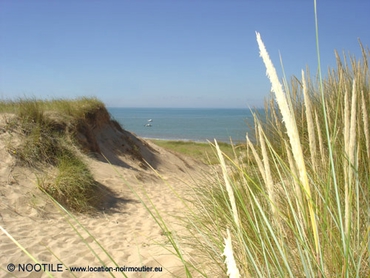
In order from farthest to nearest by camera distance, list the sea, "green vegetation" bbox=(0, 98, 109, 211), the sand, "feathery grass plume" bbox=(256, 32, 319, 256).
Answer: "green vegetation" bbox=(0, 98, 109, 211), the sea, the sand, "feathery grass plume" bbox=(256, 32, 319, 256)

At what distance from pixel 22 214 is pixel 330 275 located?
5.13 m

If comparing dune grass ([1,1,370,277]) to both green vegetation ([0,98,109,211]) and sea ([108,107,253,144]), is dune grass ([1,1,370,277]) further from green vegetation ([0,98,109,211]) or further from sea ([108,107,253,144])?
green vegetation ([0,98,109,211])

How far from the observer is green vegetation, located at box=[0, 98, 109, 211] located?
573 centimetres

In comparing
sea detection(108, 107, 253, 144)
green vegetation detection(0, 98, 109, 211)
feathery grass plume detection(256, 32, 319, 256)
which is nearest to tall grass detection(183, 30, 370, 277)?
feathery grass plume detection(256, 32, 319, 256)

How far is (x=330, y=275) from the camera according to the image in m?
1.32

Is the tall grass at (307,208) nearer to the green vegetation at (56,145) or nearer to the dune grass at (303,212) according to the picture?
the dune grass at (303,212)

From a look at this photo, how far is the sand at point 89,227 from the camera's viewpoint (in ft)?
11.0

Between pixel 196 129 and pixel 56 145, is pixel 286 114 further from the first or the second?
pixel 196 129

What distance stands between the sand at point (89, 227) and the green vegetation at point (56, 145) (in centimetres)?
24

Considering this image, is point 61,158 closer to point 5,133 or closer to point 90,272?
point 5,133

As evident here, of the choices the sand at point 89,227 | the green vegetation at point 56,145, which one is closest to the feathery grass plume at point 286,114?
the sand at point 89,227

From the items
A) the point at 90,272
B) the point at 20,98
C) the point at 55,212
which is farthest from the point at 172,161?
the point at 90,272

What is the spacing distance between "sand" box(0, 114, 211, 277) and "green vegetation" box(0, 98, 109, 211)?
0.24 metres

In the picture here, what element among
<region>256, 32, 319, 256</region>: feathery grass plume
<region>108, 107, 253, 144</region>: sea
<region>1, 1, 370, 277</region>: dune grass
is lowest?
<region>108, 107, 253, 144</region>: sea
